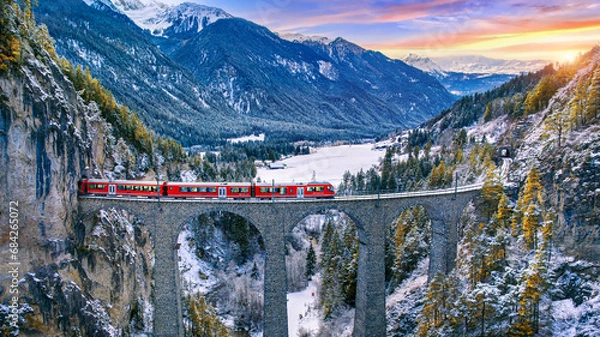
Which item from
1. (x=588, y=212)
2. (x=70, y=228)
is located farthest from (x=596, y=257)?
(x=70, y=228)

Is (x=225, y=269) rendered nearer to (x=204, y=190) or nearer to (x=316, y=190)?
(x=204, y=190)

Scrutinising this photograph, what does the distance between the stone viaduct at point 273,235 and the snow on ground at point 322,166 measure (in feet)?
243

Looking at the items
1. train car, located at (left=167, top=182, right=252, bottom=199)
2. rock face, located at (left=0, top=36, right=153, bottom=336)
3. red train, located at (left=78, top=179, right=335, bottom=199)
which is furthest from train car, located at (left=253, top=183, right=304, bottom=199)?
rock face, located at (left=0, top=36, right=153, bottom=336)

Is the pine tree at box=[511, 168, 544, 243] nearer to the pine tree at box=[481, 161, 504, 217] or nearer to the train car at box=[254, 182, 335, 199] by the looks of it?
the pine tree at box=[481, 161, 504, 217]

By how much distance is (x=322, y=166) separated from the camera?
163000mm

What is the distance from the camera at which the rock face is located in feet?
120

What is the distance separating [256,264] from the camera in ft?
276

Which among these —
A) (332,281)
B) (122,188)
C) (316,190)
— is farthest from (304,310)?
(122,188)

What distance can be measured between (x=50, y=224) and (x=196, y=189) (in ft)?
49.9

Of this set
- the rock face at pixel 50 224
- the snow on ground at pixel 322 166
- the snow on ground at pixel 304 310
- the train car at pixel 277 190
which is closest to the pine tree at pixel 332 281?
the snow on ground at pixel 304 310

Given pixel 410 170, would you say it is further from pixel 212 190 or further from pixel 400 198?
pixel 212 190

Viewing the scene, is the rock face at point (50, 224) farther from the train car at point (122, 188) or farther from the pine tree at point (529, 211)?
the pine tree at point (529, 211)

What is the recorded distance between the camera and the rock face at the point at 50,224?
36625mm

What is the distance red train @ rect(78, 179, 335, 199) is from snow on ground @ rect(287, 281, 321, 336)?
26.2 m
